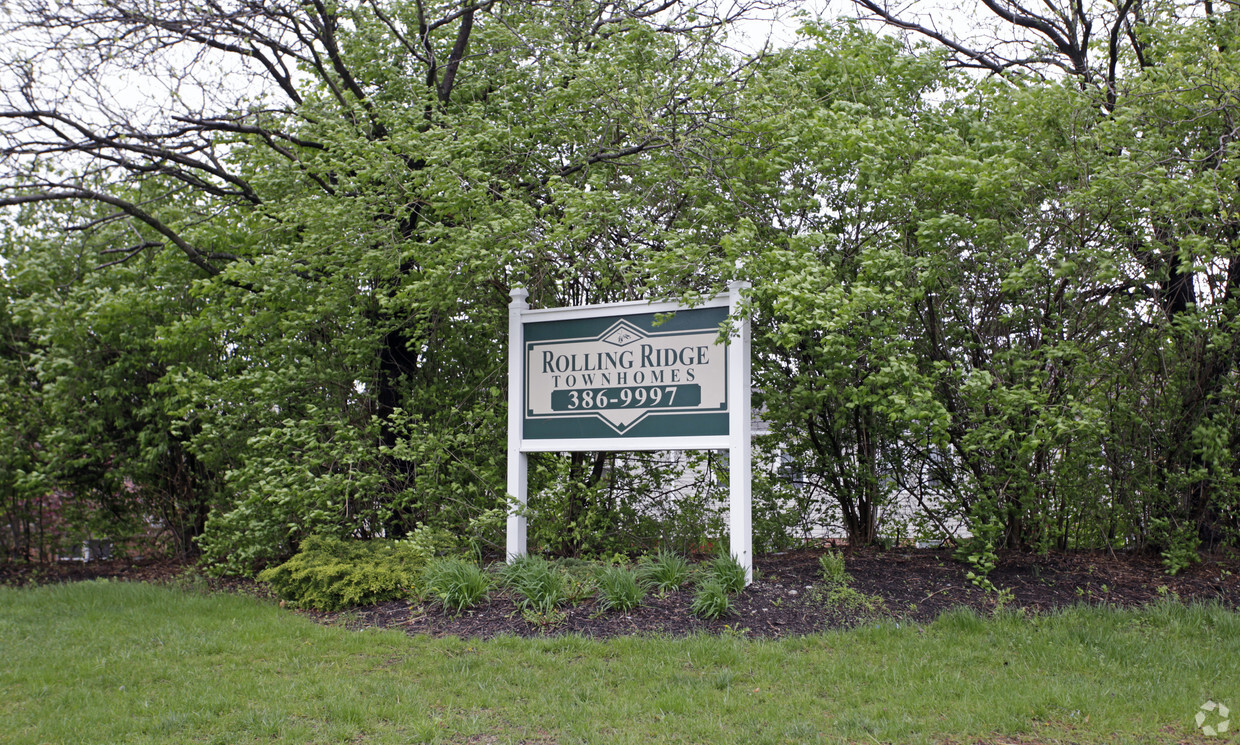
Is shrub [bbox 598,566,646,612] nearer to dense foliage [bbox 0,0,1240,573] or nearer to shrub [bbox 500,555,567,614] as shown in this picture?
shrub [bbox 500,555,567,614]

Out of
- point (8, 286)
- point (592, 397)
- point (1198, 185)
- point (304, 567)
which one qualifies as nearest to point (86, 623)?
point (304, 567)

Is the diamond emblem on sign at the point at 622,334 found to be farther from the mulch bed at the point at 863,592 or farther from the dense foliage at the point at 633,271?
the mulch bed at the point at 863,592

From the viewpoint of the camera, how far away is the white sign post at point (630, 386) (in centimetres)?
663

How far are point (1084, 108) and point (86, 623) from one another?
27.5 ft

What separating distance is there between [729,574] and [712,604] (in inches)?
18.5

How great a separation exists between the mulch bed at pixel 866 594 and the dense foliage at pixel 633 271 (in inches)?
12.5

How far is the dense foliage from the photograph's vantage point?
639cm

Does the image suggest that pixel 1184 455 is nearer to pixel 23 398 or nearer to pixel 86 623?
pixel 86 623

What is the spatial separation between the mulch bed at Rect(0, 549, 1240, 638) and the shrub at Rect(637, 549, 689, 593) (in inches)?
5.4

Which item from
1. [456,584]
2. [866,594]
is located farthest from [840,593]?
[456,584]

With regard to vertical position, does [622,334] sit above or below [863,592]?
above

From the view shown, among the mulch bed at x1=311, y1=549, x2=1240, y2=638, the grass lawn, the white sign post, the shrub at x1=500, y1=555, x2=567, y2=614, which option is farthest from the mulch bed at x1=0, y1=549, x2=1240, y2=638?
the white sign post

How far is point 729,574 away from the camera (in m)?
6.29

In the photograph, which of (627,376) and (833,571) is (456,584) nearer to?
(627,376)
